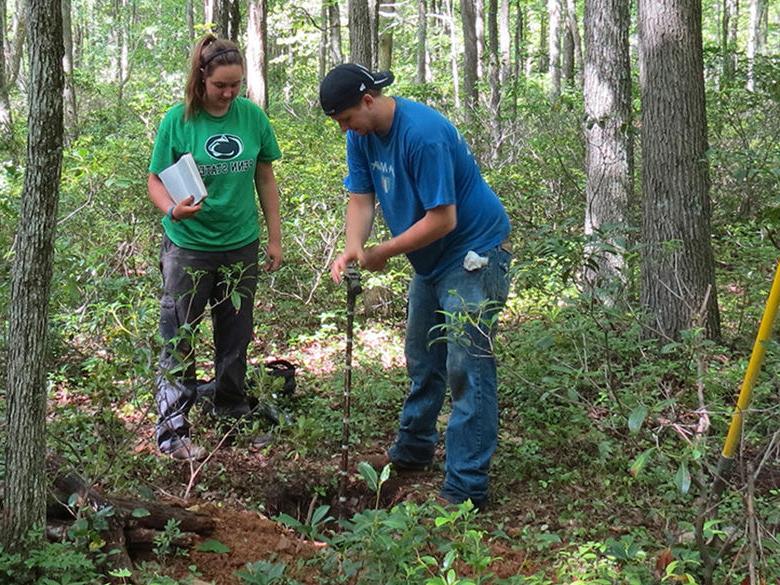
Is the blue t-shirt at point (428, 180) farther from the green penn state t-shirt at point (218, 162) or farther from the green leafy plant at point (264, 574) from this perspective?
the green leafy plant at point (264, 574)

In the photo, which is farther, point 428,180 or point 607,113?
point 607,113

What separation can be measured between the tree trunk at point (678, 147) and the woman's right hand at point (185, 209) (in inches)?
126

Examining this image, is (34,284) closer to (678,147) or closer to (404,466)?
(404,466)

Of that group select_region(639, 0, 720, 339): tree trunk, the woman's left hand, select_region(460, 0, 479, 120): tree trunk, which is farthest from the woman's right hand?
select_region(460, 0, 479, 120): tree trunk

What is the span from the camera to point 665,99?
5582mm

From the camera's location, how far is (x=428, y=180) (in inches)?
136

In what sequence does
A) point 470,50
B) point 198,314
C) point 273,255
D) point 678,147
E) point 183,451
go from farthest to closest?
point 470,50 → point 678,147 → point 273,255 → point 198,314 → point 183,451

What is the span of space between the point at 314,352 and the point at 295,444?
186 cm

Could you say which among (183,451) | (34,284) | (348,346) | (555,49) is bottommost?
(183,451)

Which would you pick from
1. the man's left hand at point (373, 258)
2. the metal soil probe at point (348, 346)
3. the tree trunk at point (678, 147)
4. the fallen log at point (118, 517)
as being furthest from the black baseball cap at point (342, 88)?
the tree trunk at point (678, 147)

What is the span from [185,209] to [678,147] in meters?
3.50

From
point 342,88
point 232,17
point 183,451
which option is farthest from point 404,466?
point 232,17

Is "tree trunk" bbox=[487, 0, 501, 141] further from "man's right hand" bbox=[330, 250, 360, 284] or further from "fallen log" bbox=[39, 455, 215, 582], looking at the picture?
"fallen log" bbox=[39, 455, 215, 582]

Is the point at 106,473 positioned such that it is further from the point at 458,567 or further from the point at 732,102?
the point at 732,102
